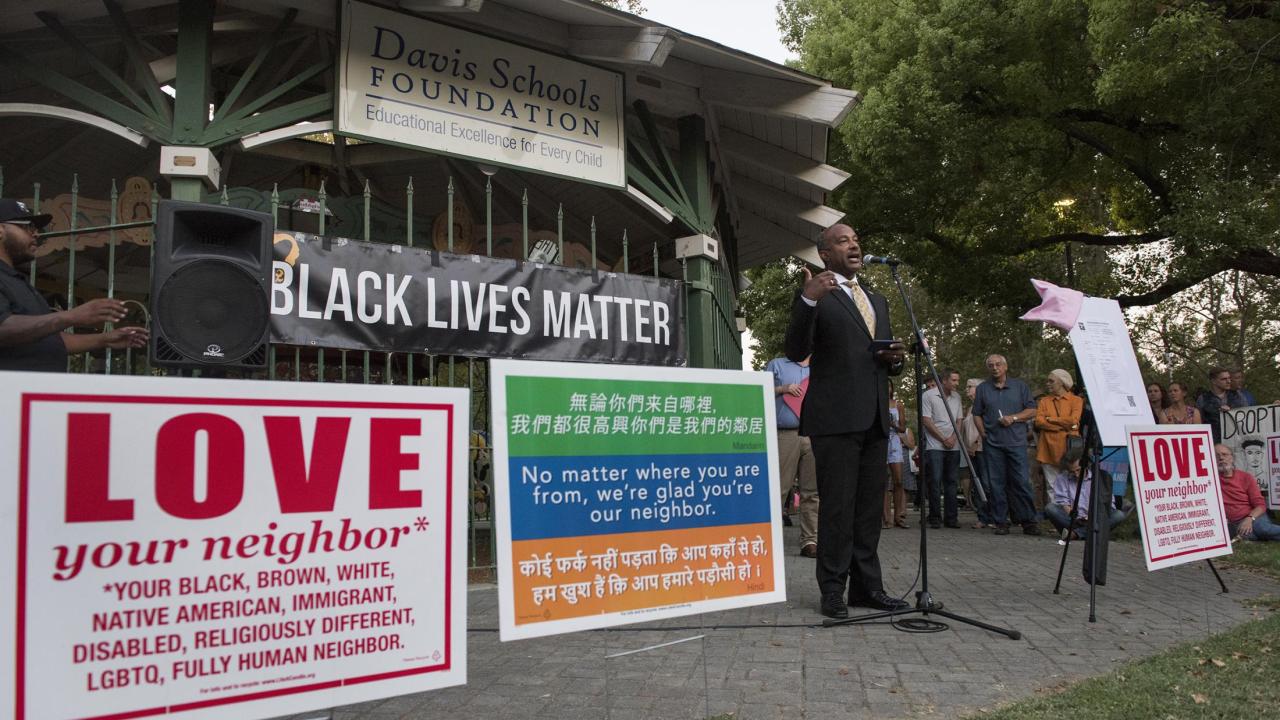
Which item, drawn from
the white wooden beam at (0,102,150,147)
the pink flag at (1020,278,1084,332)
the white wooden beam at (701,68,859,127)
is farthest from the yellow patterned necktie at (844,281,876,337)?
the white wooden beam at (0,102,150,147)

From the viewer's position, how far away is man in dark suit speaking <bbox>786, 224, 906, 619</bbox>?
16.9 ft

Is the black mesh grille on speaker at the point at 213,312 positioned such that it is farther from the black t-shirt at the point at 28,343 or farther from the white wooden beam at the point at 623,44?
the white wooden beam at the point at 623,44

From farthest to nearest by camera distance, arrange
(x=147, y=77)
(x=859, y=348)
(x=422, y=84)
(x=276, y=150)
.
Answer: (x=276, y=150), (x=422, y=84), (x=147, y=77), (x=859, y=348)

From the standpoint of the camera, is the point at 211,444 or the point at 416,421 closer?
the point at 211,444

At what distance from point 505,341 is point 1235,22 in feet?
38.9

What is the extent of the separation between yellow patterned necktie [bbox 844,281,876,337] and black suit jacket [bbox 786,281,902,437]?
9cm

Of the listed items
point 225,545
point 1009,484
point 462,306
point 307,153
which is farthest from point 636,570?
point 1009,484

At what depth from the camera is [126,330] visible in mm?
4367

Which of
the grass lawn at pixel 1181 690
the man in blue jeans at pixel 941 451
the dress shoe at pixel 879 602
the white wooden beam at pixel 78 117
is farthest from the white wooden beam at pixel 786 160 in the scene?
the grass lawn at pixel 1181 690

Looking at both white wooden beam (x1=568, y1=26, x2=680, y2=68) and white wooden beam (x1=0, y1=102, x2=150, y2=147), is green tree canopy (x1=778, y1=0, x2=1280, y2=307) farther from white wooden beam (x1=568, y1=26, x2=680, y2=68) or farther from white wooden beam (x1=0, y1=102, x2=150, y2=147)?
white wooden beam (x1=0, y1=102, x2=150, y2=147)

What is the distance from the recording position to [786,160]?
A: 9.62m

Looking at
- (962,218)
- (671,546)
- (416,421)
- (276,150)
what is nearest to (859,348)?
(671,546)

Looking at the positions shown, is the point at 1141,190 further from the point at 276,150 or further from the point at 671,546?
the point at 671,546

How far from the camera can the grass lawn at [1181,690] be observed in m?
3.32
